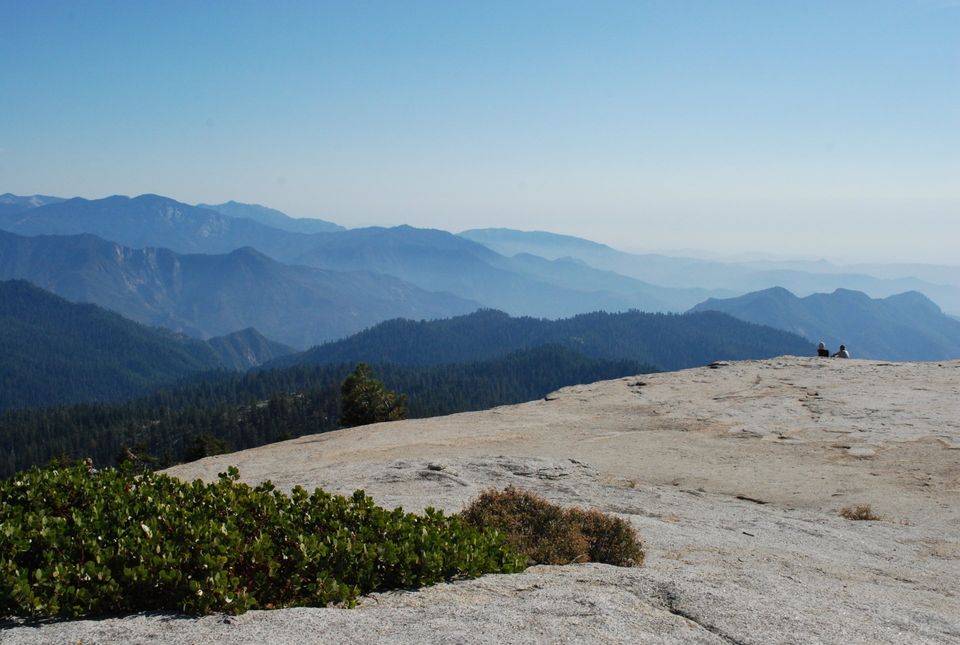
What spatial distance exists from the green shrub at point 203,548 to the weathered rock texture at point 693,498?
0.97 feet

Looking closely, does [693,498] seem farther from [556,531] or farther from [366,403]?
[366,403]

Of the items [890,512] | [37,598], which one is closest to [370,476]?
[37,598]

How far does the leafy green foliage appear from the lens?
42438 millimetres

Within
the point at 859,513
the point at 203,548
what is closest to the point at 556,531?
the point at 203,548

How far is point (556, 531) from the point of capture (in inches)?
413

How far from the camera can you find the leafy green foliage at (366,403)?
1671 inches

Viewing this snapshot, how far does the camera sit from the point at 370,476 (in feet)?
53.6

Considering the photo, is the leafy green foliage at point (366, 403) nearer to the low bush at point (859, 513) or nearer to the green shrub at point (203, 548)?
the low bush at point (859, 513)

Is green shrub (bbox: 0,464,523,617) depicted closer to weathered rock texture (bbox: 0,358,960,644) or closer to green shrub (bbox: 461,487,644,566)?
weathered rock texture (bbox: 0,358,960,644)

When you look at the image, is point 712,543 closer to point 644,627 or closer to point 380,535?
point 644,627

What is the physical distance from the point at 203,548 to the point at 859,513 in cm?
1376

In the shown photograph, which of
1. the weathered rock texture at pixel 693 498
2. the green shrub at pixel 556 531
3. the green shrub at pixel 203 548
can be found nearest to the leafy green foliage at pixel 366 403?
the weathered rock texture at pixel 693 498

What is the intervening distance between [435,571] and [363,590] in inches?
36.4

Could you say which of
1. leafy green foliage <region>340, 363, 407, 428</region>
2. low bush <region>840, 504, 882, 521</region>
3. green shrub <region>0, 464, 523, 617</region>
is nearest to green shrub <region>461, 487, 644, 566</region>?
green shrub <region>0, 464, 523, 617</region>
